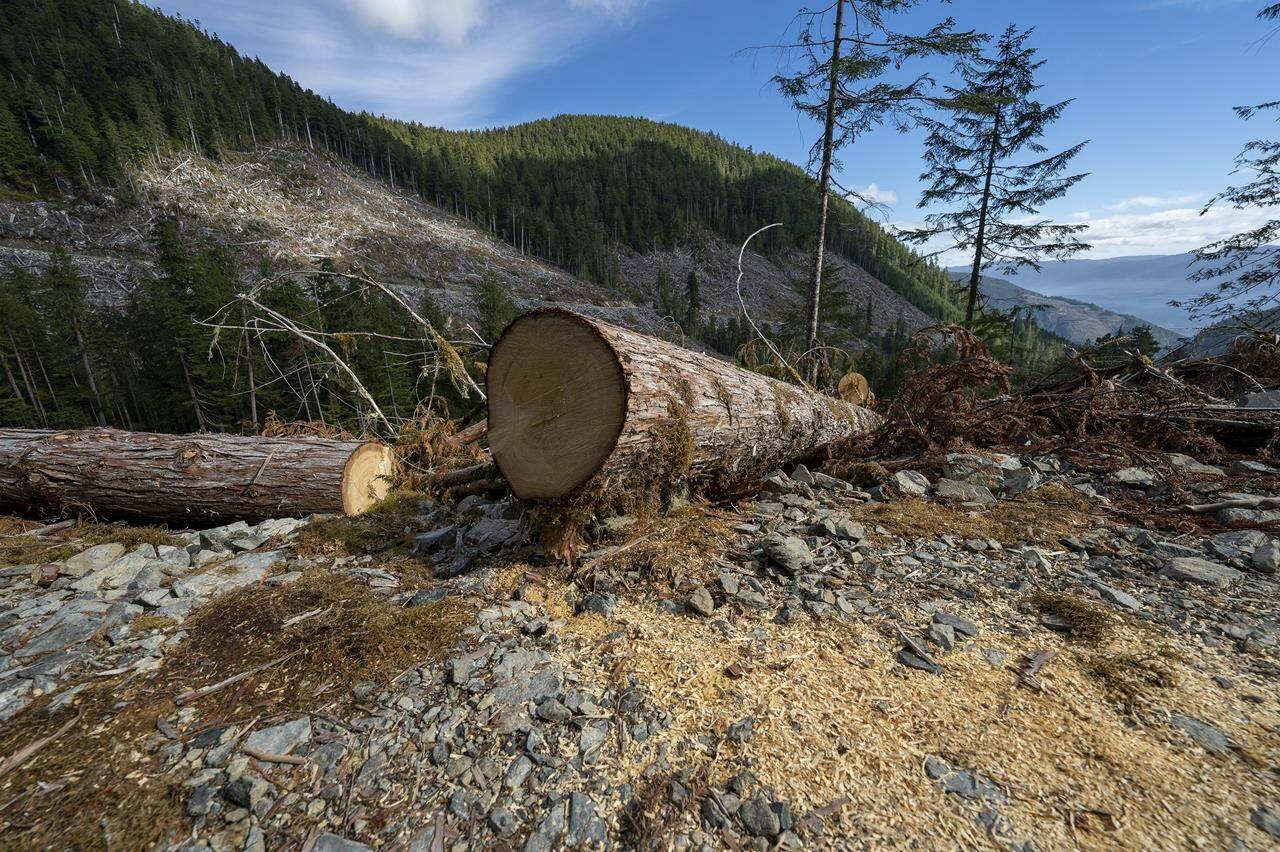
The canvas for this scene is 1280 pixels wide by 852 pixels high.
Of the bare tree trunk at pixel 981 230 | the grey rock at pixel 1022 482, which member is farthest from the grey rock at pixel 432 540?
the bare tree trunk at pixel 981 230

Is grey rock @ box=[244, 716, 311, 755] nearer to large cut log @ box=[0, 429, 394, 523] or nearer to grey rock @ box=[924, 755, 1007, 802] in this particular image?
grey rock @ box=[924, 755, 1007, 802]

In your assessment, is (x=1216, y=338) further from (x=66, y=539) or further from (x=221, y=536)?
(x=66, y=539)

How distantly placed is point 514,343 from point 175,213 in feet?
282

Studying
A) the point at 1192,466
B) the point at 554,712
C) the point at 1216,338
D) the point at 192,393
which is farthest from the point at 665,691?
the point at 192,393

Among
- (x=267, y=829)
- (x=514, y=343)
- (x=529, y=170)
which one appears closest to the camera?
(x=267, y=829)

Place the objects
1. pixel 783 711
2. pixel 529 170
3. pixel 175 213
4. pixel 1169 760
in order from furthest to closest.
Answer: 1. pixel 529 170
2. pixel 175 213
3. pixel 783 711
4. pixel 1169 760

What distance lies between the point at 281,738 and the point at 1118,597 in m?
4.61

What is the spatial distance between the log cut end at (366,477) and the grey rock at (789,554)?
4174mm

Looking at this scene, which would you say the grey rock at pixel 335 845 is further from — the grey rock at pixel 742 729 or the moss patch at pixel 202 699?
the grey rock at pixel 742 729

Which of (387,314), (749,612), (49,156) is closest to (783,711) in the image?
(749,612)

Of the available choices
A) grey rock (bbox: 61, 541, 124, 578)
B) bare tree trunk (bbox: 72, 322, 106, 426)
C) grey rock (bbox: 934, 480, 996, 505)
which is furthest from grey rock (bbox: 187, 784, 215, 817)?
bare tree trunk (bbox: 72, 322, 106, 426)

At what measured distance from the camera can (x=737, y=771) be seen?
1.92 meters

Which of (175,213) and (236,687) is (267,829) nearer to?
(236,687)

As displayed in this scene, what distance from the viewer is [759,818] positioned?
1.74m
